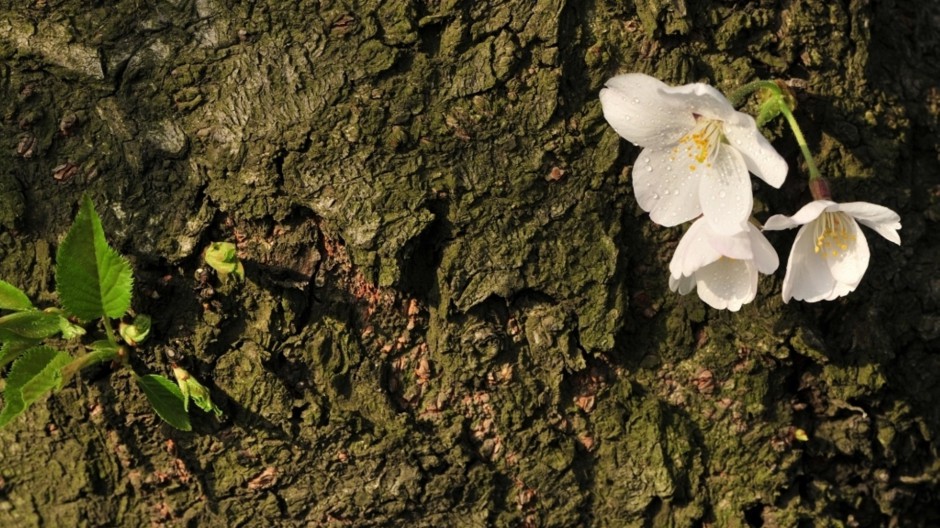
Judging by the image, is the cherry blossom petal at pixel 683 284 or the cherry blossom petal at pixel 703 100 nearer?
the cherry blossom petal at pixel 703 100

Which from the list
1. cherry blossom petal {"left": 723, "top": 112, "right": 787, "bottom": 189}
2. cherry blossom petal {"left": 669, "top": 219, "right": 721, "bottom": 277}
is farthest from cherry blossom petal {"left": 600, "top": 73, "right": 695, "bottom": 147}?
cherry blossom petal {"left": 669, "top": 219, "right": 721, "bottom": 277}

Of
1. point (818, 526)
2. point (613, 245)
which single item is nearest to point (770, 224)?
point (613, 245)

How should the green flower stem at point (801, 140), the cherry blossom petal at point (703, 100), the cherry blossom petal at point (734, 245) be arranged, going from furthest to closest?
the green flower stem at point (801, 140)
the cherry blossom petal at point (734, 245)
the cherry blossom petal at point (703, 100)

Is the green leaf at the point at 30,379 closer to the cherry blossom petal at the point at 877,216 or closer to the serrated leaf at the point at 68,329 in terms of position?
the serrated leaf at the point at 68,329

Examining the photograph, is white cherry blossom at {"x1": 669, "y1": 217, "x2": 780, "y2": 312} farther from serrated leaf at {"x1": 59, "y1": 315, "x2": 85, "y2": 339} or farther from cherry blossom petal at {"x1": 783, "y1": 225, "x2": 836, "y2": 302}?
serrated leaf at {"x1": 59, "y1": 315, "x2": 85, "y2": 339}

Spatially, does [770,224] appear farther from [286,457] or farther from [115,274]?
[115,274]

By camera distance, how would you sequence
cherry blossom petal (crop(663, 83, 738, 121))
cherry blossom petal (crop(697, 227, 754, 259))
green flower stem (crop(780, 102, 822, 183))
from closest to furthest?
cherry blossom petal (crop(663, 83, 738, 121)) < cherry blossom petal (crop(697, 227, 754, 259)) < green flower stem (crop(780, 102, 822, 183))

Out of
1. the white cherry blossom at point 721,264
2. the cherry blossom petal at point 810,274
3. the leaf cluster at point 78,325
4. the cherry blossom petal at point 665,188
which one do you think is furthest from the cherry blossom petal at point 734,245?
the leaf cluster at point 78,325
